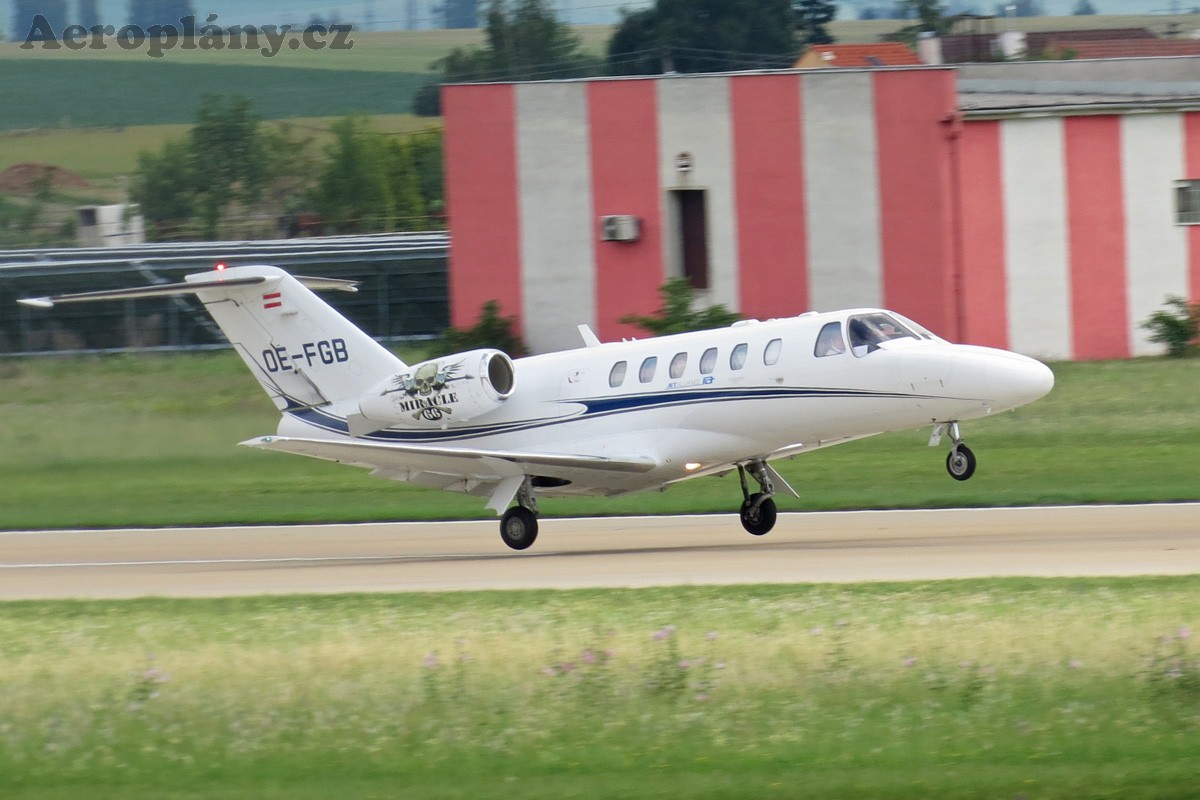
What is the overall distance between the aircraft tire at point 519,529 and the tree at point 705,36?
73077 mm

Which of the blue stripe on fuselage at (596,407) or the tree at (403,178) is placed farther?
the tree at (403,178)

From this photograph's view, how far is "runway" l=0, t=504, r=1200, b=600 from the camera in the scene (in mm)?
16766

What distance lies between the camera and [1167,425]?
2884cm

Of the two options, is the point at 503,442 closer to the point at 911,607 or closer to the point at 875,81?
the point at 911,607

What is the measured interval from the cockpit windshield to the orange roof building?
50930 millimetres

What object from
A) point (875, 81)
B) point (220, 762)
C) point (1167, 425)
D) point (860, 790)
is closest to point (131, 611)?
point (220, 762)

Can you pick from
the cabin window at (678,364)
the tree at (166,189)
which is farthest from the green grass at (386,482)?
the tree at (166,189)

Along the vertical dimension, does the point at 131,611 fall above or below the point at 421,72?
below

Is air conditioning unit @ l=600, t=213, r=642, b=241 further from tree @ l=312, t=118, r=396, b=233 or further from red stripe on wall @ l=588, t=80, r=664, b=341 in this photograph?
tree @ l=312, t=118, r=396, b=233

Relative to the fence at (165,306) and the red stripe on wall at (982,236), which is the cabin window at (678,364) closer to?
the red stripe on wall at (982,236)

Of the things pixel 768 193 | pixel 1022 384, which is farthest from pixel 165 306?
pixel 1022 384

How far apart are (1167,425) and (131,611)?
64.0ft

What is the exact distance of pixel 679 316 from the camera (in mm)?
34750

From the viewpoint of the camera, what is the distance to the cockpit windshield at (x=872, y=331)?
1920 cm
